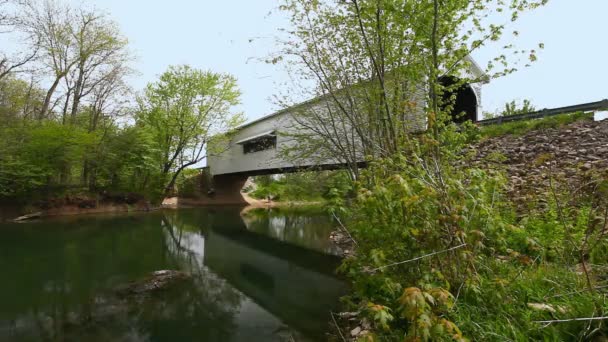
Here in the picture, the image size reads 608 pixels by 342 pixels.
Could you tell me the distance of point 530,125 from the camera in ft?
27.1

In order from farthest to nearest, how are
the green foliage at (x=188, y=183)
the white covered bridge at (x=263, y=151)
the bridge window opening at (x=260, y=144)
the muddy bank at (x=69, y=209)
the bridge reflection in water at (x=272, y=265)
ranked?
the green foliage at (x=188, y=183)
the bridge window opening at (x=260, y=144)
the muddy bank at (x=69, y=209)
the white covered bridge at (x=263, y=151)
the bridge reflection in water at (x=272, y=265)

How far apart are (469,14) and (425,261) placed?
143 inches

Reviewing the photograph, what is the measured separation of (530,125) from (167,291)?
8.92 m

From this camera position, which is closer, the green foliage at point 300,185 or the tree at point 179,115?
the green foliage at point 300,185

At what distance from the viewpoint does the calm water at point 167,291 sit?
4.41m

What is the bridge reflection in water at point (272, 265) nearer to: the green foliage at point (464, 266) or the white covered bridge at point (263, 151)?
the green foliage at point (464, 266)

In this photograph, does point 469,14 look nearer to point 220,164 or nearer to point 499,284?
point 499,284

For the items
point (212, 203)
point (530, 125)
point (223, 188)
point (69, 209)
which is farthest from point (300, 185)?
point (530, 125)

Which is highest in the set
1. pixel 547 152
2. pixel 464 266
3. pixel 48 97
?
pixel 48 97

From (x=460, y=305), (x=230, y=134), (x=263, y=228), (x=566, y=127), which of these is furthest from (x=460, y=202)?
(x=230, y=134)

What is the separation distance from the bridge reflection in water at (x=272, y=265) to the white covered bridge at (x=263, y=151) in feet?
8.44

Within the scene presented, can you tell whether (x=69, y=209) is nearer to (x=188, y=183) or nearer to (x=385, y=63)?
(x=188, y=183)

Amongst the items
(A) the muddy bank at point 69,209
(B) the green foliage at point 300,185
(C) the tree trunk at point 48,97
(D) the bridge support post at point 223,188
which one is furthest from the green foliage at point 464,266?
(D) the bridge support post at point 223,188

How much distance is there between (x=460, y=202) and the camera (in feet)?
8.48
